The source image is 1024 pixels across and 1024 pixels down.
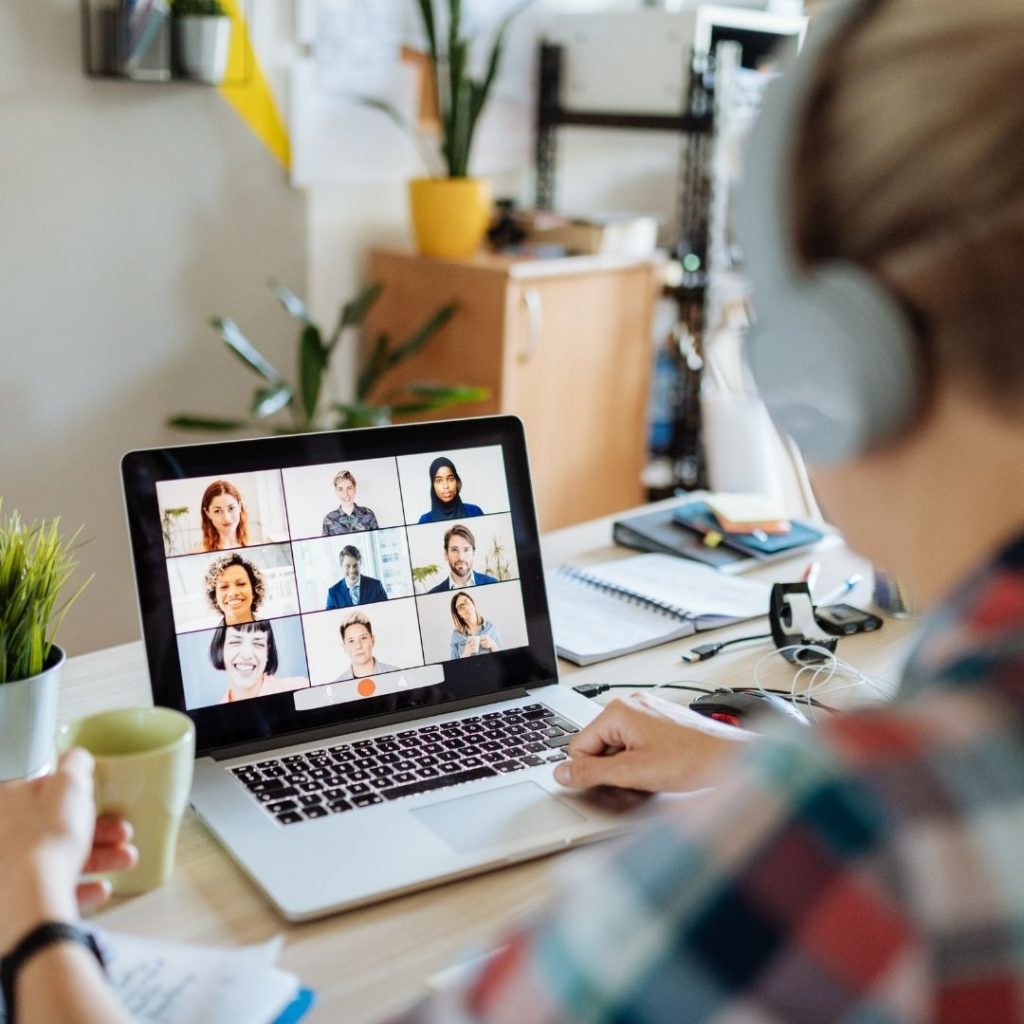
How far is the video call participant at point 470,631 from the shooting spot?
1.22m

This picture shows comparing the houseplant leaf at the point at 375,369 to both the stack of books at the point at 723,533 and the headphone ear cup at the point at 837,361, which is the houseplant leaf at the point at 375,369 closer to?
the stack of books at the point at 723,533

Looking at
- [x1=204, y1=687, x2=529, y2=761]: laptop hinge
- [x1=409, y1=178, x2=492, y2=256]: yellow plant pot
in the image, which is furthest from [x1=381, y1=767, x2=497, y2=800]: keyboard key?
[x1=409, y1=178, x2=492, y2=256]: yellow plant pot

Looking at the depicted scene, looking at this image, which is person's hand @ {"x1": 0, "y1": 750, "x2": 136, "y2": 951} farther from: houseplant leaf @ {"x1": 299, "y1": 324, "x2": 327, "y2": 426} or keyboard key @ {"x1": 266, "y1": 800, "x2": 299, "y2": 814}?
houseplant leaf @ {"x1": 299, "y1": 324, "x2": 327, "y2": 426}

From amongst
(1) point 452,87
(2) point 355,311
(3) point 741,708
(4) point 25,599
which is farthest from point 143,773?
(1) point 452,87

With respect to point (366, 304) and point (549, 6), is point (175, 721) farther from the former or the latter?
point (549, 6)

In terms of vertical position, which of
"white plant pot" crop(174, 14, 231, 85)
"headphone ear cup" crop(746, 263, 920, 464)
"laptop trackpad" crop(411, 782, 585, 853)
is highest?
"white plant pot" crop(174, 14, 231, 85)

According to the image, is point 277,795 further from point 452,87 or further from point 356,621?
point 452,87

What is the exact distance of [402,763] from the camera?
110 cm

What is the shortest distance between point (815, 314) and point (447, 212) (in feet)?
8.39

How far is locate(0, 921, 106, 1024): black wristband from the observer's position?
2.32 ft

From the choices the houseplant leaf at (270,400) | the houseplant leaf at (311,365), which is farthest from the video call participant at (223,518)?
the houseplant leaf at (311,365)

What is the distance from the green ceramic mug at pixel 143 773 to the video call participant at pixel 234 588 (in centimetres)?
16

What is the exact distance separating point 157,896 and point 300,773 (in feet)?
0.59

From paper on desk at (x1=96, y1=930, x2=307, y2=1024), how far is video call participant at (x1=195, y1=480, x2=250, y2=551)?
0.36m
